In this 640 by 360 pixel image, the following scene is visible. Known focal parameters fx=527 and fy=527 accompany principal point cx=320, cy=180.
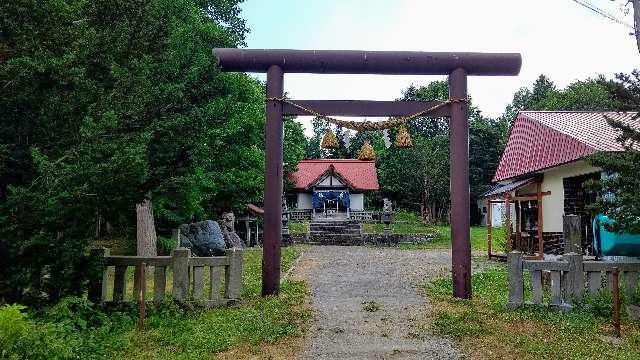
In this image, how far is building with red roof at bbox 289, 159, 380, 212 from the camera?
40969mm

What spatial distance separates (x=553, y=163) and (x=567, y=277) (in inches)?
380

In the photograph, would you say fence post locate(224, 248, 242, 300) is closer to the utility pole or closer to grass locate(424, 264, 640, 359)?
grass locate(424, 264, 640, 359)

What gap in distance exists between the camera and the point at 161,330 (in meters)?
7.04

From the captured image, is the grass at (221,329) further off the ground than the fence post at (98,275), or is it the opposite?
the fence post at (98,275)

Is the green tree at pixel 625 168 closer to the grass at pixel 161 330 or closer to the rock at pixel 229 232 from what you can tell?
the grass at pixel 161 330

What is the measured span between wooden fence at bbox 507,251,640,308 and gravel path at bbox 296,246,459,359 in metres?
1.59

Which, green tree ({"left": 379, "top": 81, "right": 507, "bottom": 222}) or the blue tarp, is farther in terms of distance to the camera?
the blue tarp

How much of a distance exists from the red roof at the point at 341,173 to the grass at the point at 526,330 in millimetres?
31566

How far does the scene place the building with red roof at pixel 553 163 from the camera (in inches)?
639

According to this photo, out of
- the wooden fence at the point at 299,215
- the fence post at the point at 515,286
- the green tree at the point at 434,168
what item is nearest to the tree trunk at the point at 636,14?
the fence post at the point at 515,286

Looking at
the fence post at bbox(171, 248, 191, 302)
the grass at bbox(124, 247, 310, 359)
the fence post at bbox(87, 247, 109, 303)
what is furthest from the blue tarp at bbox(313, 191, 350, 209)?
the fence post at bbox(87, 247, 109, 303)

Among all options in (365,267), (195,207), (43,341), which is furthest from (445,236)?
(43,341)

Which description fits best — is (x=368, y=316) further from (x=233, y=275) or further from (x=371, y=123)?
(x=371, y=123)

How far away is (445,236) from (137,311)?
25379 mm
